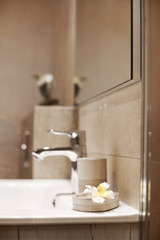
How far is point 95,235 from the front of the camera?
705mm

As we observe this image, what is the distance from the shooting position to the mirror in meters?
0.87

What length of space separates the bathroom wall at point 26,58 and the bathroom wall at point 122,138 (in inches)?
19.0

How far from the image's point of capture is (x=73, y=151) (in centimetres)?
109

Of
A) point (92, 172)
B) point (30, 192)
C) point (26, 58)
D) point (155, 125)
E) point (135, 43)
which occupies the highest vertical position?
point (26, 58)

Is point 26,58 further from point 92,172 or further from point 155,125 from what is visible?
point 155,125

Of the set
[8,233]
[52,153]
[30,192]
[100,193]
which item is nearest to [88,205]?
[100,193]

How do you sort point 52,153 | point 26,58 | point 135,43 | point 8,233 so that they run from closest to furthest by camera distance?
point 8,233 → point 135,43 → point 52,153 → point 26,58

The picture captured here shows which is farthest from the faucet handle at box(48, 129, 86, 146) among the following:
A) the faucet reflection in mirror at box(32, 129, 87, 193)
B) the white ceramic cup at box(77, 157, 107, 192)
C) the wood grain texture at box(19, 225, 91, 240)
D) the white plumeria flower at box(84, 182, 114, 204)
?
the wood grain texture at box(19, 225, 91, 240)

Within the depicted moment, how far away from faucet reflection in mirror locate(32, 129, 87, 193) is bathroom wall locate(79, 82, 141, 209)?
0.17 feet

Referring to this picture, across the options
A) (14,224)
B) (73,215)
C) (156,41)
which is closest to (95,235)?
(73,215)

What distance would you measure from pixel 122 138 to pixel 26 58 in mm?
899

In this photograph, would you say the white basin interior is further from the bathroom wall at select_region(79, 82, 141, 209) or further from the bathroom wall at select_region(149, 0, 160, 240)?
the bathroom wall at select_region(149, 0, 160, 240)

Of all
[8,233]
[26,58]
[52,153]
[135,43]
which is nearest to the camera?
[8,233]

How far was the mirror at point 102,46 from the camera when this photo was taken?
2.85ft
